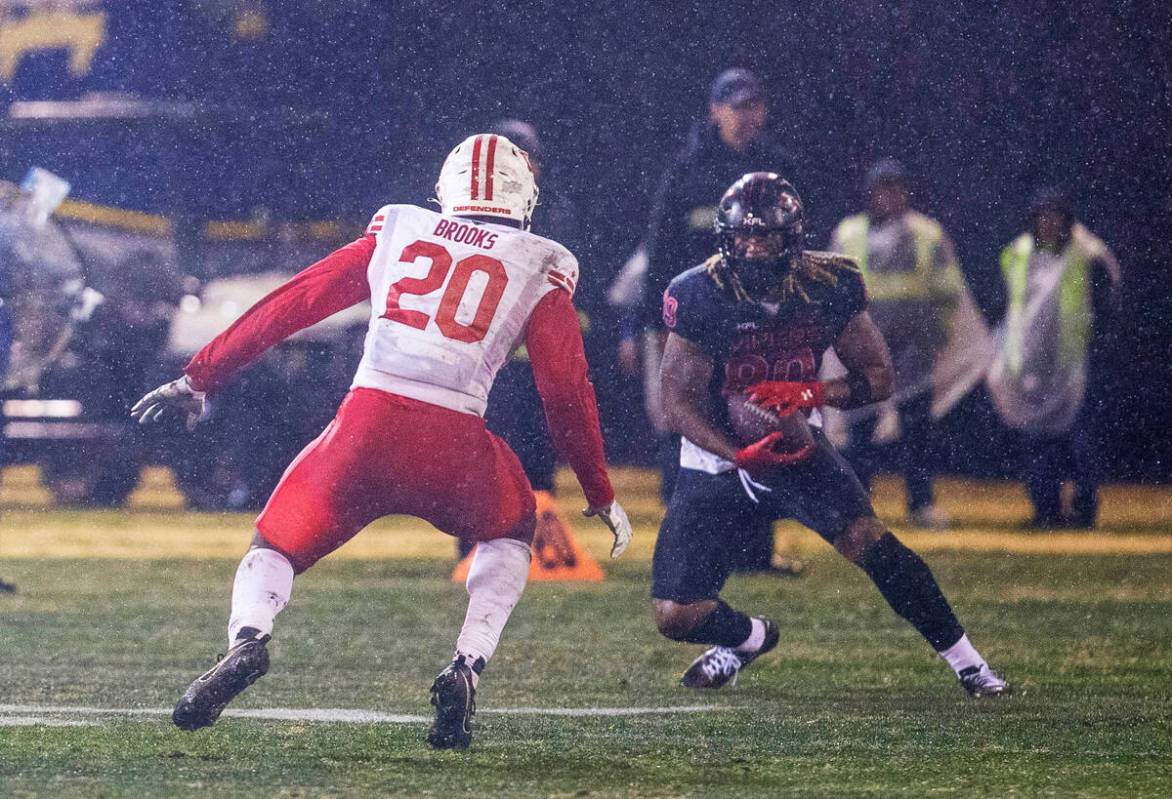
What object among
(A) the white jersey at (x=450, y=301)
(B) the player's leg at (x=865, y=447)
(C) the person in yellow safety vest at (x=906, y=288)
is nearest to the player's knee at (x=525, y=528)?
(A) the white jersey at (x=450, y=301)

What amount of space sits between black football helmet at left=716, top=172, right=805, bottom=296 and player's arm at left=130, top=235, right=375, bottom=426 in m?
1.51

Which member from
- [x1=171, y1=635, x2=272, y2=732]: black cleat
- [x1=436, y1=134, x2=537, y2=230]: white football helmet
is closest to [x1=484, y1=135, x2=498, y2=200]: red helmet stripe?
[x1=436, y1=134, x2=537, y2=230]: white football helmet

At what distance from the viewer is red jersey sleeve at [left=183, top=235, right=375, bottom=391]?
595 cm

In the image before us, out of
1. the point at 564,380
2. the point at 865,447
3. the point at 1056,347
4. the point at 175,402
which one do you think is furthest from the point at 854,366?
the point at 1056,347

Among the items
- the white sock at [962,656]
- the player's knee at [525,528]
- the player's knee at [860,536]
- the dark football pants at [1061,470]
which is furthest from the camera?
the dark football pants at [1061,470]

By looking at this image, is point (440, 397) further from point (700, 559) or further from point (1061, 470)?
point (1061, 470)

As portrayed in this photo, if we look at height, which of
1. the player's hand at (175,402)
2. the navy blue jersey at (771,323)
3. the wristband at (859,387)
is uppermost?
the navy blue jersey at (771,323)

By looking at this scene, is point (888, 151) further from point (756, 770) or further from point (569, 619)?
point (756, 770)

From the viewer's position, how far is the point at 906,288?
43.2 feet

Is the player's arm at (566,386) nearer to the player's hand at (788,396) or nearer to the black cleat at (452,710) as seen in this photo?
the black cleat at (452,710)

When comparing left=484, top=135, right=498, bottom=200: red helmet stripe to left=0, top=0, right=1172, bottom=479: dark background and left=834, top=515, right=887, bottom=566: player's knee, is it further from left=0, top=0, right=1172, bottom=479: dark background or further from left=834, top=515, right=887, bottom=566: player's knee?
left=0, top=0, right=1172, bottom=479: dark background

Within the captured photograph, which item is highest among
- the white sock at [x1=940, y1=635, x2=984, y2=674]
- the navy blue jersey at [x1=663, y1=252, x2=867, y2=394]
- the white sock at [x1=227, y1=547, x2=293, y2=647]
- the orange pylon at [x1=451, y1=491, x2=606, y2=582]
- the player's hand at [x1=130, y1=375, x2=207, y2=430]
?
the navy blue jersey at [x1=663, y1=252, x2=867, y2=394]

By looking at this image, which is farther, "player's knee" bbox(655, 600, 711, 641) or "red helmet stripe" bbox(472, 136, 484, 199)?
"player's knee" bbox(655, 600, 711, 641)

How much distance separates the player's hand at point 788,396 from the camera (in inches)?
277
